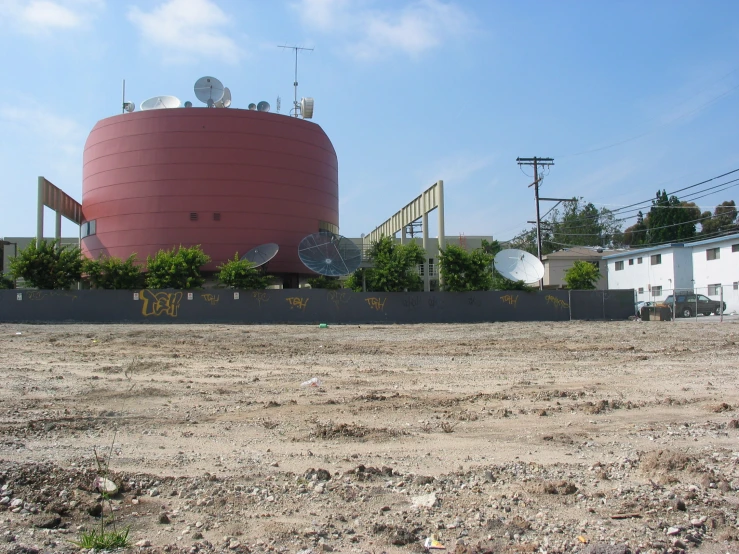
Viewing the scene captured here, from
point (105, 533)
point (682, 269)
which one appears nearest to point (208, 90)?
point (682, 269)

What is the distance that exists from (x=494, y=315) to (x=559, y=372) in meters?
24.4

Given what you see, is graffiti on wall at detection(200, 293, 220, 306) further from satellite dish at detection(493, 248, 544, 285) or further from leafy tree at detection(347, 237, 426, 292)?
satellite dish at detection(493, 248, 544, 285)

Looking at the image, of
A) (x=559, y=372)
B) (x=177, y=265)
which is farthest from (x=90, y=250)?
(x=559, y=372)

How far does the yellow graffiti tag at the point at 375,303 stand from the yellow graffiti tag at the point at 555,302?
1047 centimetres

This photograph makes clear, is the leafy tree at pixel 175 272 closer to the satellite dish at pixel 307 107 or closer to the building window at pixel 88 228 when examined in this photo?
the building window at pixel 88 228

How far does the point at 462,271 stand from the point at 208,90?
2456 centimetres

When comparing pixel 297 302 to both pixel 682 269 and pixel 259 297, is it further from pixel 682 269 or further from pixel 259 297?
pixel 682 269

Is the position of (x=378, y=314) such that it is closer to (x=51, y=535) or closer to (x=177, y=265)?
(x=177, y=265)

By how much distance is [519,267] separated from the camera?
125 feet

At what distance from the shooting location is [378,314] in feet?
118

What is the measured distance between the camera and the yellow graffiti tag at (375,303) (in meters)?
35.8

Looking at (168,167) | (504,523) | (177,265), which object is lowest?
(504,523)

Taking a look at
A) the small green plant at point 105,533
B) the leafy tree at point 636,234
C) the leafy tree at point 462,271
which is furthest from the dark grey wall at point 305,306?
the leafy tree at point 636,234

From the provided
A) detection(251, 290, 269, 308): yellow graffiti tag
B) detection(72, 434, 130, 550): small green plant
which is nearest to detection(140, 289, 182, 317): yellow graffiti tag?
detection(251, 290, 269, 308): yellow graffiti tag
